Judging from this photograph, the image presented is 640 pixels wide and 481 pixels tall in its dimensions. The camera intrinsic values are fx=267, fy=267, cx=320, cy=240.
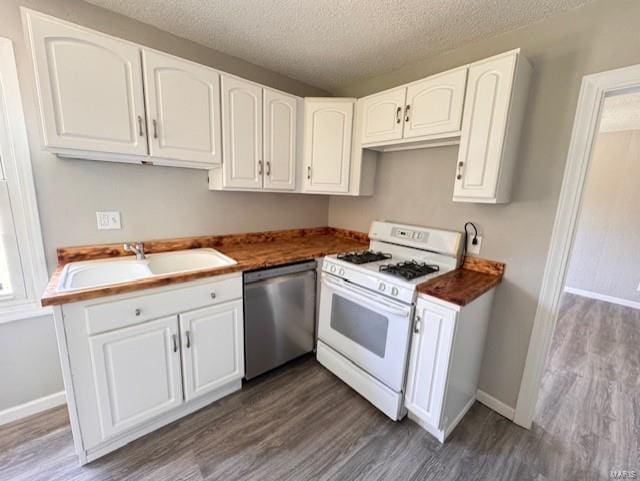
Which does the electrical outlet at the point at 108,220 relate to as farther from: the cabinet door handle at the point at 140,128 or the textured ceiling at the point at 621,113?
the textured ceiling at the point at 621,113

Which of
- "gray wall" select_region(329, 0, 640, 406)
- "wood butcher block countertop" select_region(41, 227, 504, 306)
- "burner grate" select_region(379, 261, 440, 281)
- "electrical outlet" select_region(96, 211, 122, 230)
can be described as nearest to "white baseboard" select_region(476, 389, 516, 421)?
"gray wall" select_region(329, 0, 640, 406)

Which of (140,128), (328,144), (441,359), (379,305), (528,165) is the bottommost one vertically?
(441,359)

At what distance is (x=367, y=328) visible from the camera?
5.84ft

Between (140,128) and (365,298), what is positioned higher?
(140,128)

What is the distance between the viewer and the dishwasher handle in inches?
69.1

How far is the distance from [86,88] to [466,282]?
231cm

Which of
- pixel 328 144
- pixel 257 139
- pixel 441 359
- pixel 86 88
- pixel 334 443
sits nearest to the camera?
pixel 86 88

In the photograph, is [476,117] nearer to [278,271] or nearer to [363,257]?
[363,257]

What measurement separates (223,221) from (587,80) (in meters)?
2.44

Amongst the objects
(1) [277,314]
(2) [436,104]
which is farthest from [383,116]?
(1) [277,314]

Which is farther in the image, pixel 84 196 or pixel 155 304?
pixel 84 196

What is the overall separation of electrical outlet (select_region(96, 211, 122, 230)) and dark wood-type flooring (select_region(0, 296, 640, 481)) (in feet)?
3.89

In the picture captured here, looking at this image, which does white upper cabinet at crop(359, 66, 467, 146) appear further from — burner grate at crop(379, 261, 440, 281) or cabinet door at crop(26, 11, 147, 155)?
cabinet door at crop(26, 11, 147, 155)

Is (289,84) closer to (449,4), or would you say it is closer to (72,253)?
(449,4)
